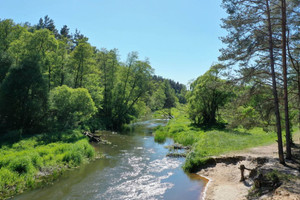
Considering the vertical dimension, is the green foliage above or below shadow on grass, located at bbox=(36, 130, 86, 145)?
above

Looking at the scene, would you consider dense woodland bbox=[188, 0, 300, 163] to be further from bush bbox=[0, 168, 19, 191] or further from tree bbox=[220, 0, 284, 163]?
bush bbox=[0, 168, 19, 191]

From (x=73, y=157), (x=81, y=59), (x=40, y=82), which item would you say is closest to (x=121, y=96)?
(x=81, y=59)

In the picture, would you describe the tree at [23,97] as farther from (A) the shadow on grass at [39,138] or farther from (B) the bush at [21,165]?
(B) the bush at [21,165]

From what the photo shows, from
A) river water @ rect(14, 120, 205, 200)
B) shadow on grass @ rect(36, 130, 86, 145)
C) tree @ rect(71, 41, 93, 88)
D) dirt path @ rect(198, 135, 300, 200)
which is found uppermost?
tree @ rect(71, 41, 93, 88)

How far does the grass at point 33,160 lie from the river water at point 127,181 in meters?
0.80

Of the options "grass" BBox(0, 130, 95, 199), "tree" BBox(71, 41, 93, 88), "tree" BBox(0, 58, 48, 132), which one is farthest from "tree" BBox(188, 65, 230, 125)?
"tree" BBox(0, 58, 48, 132)

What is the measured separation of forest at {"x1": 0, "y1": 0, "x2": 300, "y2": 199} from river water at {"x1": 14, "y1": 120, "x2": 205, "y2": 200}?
4.06 ft

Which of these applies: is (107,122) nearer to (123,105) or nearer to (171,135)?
(123,105)

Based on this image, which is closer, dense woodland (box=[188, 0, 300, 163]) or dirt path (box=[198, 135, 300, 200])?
dirt path (box=[198, 135, 300, 200])

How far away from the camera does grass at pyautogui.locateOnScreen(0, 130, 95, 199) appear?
11.3 meters

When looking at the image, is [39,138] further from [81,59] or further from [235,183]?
[235,183]

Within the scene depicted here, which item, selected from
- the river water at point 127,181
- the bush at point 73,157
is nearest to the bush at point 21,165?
the river water at point 127,181

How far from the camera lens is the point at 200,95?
3322 centimetres

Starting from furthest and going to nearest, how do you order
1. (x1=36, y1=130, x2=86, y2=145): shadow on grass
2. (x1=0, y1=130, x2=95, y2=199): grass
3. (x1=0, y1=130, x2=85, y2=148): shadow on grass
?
1. (x1=36, y1=130, x2=86, y2=145): shadow on grass
2. (x1=0, y1=130, x2=85, y2=148): shadow on grass
3. (x1=0, y1=130, x2=95, y2=199): grass
